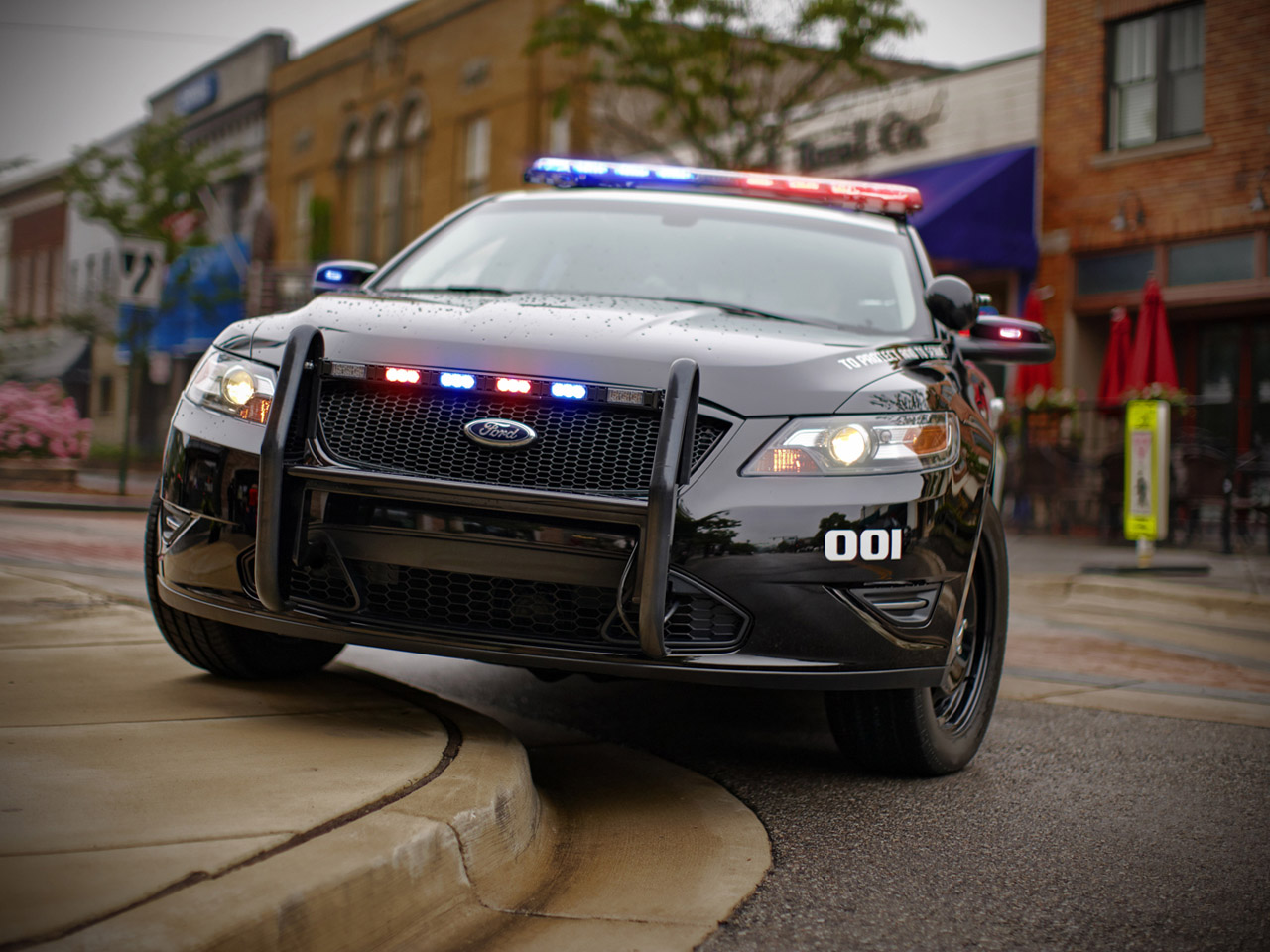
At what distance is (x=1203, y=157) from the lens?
53.2 ft

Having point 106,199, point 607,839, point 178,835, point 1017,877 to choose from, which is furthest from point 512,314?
point 106,199

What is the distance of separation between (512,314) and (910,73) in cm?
2085

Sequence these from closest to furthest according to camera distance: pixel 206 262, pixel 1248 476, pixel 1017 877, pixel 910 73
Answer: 1. pixel 1017 877
2. pixel 1248 476
3. pixel 910 73
4. pixel 206 262

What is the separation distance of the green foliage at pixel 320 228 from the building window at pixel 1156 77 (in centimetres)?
2243

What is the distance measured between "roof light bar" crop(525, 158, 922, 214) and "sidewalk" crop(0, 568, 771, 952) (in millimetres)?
2202

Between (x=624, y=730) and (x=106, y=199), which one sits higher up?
(x=106, y=199)

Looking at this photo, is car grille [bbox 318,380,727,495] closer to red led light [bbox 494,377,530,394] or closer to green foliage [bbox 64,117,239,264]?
red led light [bbox 494,377,530,394]

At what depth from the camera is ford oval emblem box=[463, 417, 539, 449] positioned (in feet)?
10.4

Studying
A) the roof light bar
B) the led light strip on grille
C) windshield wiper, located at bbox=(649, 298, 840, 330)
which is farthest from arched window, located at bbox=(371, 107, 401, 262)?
the led light strip on grille

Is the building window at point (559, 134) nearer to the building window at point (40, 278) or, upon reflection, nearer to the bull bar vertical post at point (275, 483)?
the building window at point (40, 278)

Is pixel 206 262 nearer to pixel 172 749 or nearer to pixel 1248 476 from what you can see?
pixel 1248 476

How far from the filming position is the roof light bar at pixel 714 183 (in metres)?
5.19

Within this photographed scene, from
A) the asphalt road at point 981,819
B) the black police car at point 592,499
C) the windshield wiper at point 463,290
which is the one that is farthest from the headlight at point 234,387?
the asphalt road at point 981,819

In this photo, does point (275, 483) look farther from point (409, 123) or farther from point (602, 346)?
point (409, 123)
